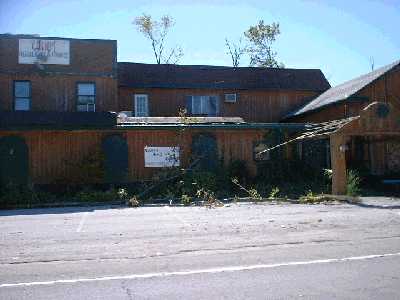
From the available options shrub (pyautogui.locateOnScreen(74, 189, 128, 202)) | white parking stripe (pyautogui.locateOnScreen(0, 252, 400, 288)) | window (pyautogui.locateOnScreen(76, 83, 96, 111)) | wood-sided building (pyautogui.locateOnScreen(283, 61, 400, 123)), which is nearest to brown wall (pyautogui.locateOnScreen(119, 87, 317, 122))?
window (pyautogui.locateOnScreen(76, 83, 96, 111))

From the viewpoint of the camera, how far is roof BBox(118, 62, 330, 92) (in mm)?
32031

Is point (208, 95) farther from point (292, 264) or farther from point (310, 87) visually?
point (292, 264)

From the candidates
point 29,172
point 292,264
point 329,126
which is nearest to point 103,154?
point 29,172

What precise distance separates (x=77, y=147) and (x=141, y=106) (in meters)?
9.94

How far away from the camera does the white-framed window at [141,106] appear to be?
103ft

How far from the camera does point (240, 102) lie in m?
33.2

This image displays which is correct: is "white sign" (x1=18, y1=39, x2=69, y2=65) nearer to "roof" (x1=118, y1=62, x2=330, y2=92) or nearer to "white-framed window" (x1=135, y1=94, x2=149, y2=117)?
"roof" (x1=118, y1=62, x2=330, y2=92)

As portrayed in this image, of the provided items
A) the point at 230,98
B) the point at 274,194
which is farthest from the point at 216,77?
the point at 274,194

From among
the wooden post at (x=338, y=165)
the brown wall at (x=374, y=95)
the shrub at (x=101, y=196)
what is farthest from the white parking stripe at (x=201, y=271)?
the brown wall at (x=374, y=95)

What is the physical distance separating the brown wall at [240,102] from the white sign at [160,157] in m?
9.31

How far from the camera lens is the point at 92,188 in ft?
70.8

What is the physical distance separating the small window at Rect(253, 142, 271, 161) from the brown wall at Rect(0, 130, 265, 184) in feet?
4.55

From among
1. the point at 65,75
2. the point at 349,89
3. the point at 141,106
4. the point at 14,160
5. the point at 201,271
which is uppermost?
the point at 65,75

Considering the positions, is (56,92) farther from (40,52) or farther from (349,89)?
(349,89)
